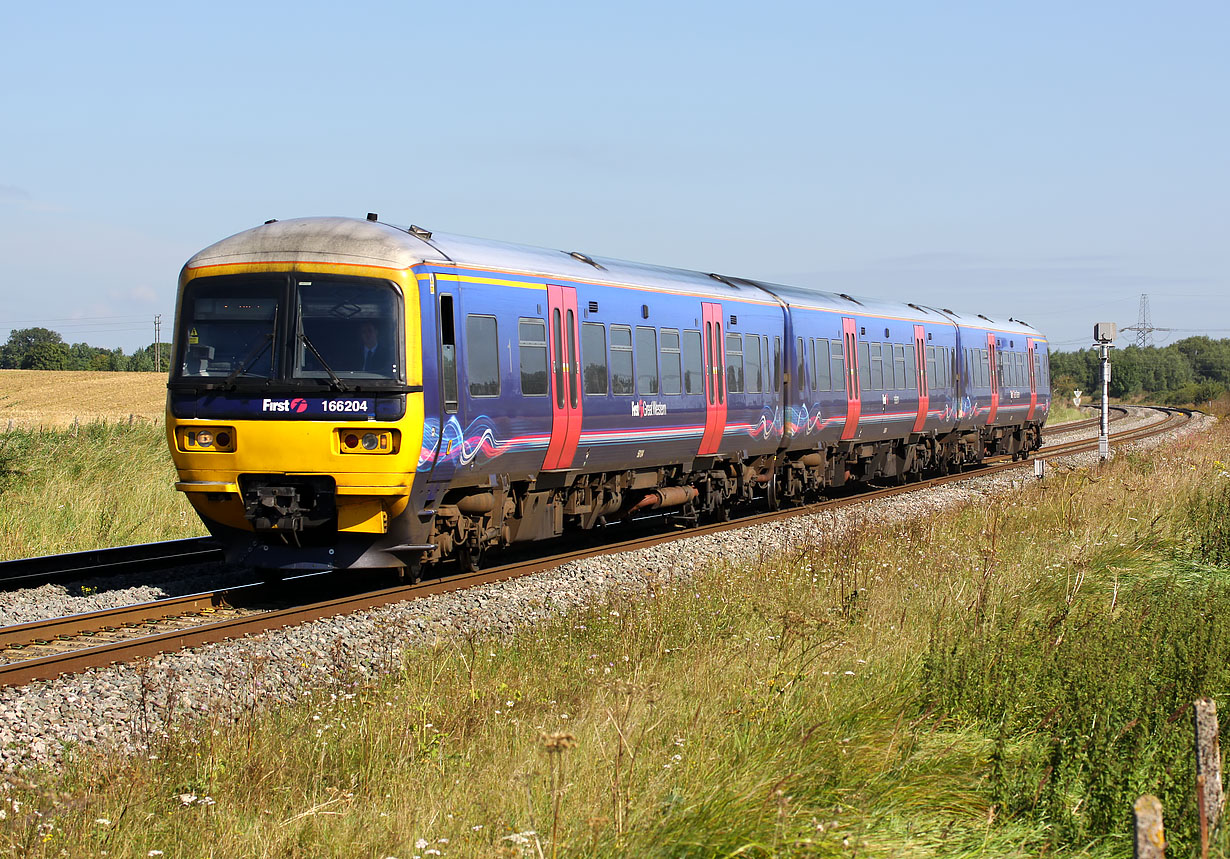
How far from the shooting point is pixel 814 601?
31.9 ft

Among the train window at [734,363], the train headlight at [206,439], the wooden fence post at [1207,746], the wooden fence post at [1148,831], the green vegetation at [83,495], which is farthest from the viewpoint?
the train window at [734,363]

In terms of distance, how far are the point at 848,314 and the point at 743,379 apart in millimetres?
4669

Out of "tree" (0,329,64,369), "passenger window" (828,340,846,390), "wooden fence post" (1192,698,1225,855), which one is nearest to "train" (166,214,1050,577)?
"passenger window" (828,340,846,390)

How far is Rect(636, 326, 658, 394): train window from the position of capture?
14852 mm

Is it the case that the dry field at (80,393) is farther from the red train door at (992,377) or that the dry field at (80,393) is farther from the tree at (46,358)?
the tree at (46,358)

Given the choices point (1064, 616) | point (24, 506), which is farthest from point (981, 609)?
point (24, 506)

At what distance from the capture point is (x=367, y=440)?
35.0ft

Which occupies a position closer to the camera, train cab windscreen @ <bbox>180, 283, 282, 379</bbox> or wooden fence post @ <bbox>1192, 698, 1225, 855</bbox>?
wooden fence post @ <bbox>1192, 698, 1225, 855</bbox>

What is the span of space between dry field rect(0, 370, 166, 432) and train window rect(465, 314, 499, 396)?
35022mm

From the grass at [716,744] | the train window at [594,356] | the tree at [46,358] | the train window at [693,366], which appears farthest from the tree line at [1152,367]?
the grass at [716,744]

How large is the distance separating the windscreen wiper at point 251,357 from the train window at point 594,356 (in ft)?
12.7

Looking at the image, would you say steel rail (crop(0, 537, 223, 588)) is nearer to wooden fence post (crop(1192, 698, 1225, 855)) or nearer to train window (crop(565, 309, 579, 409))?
train window (crop(565, 309, 579, 409))

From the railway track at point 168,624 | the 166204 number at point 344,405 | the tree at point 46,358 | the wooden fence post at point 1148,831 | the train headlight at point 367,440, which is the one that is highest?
the tree at point 46,358

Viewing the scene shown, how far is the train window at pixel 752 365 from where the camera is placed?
1761cm
